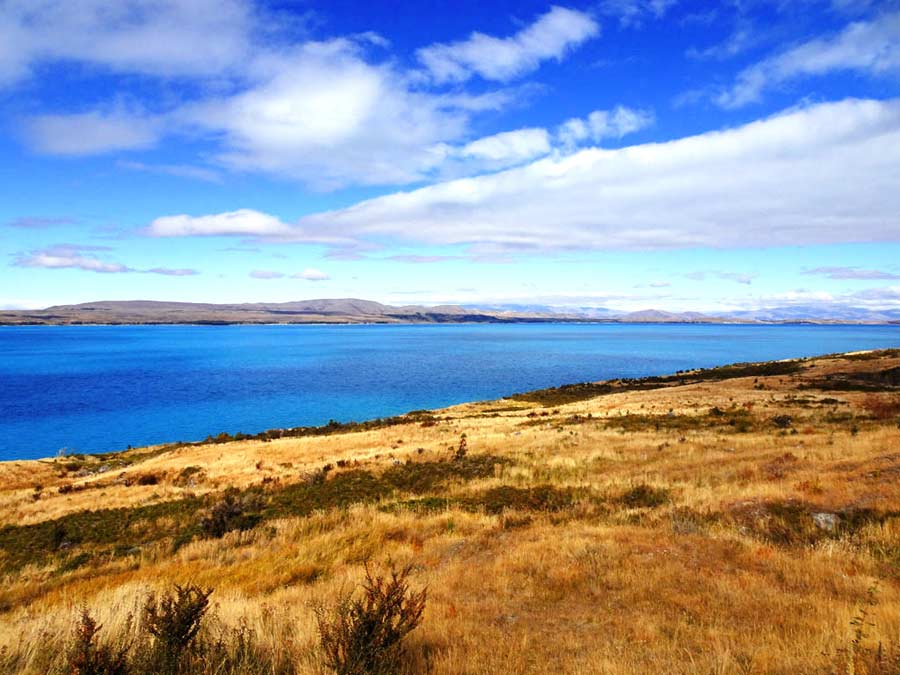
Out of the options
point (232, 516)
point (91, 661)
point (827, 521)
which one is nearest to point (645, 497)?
point (827, 521)

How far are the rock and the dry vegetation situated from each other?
7 centimetres

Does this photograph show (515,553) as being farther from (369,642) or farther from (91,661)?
(91,661)

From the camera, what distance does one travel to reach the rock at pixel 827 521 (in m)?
9.75

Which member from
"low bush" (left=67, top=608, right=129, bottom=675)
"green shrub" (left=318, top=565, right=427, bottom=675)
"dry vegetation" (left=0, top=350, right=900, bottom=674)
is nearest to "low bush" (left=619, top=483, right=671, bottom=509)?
"dry vegetation" (left=0, top=350, right=900, bottom=674)

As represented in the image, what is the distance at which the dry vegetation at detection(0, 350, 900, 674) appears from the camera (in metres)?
5.50

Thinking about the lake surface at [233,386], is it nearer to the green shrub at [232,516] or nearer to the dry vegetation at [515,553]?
the dry vegetation at [515,553]

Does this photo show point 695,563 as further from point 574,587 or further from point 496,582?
point 496,582

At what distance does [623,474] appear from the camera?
1664 cm

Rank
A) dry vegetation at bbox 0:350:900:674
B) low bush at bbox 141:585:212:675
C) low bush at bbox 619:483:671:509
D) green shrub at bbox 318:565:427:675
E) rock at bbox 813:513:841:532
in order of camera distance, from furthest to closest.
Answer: low bush at bbox 619:483:671:509 → rock at bbox 813:513:841:532 → dry vegetation at bbox 0:350:900:674 → low bush at bbox 141:585:212:675 → green shrub at bbox 318:565:427:675

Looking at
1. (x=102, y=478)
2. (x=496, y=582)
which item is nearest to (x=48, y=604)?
(x=496, y=582)

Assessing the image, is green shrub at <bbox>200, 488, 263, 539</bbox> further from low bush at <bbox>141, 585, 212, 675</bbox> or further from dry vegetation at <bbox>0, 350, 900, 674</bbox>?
low bush at <bbox>141, 585, 212, 675</bbox>

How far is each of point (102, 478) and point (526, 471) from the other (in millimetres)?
24578

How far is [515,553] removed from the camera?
30.8ft

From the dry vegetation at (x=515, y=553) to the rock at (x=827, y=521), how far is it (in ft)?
0.22
